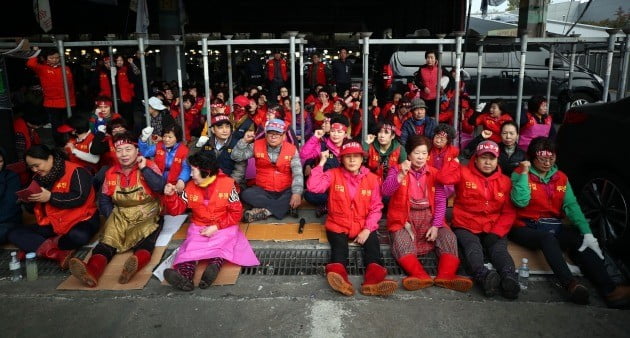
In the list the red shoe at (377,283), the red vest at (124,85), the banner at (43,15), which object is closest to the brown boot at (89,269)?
the red shoe at (377,283)

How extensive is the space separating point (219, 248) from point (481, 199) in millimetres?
2380

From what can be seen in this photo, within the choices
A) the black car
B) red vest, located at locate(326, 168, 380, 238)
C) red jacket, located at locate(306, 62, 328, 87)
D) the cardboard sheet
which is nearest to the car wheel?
the black car

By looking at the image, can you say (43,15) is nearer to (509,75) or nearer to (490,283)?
(490,283)

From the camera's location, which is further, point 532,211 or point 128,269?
point 532,211

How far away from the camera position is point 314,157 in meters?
6.00

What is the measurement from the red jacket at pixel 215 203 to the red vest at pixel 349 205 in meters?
0.89

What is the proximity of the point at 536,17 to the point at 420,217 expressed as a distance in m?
13.0

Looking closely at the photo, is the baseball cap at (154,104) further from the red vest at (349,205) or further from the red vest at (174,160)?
the red vest at (349,205)

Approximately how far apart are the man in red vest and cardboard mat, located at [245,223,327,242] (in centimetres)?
17

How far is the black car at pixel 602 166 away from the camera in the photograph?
427 cm

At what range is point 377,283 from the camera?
3936 mm

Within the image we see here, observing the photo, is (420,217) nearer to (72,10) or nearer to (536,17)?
(536,17)

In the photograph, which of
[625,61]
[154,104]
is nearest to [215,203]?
[154,104]

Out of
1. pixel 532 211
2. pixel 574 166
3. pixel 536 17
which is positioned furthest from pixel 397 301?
pixel 536 17
